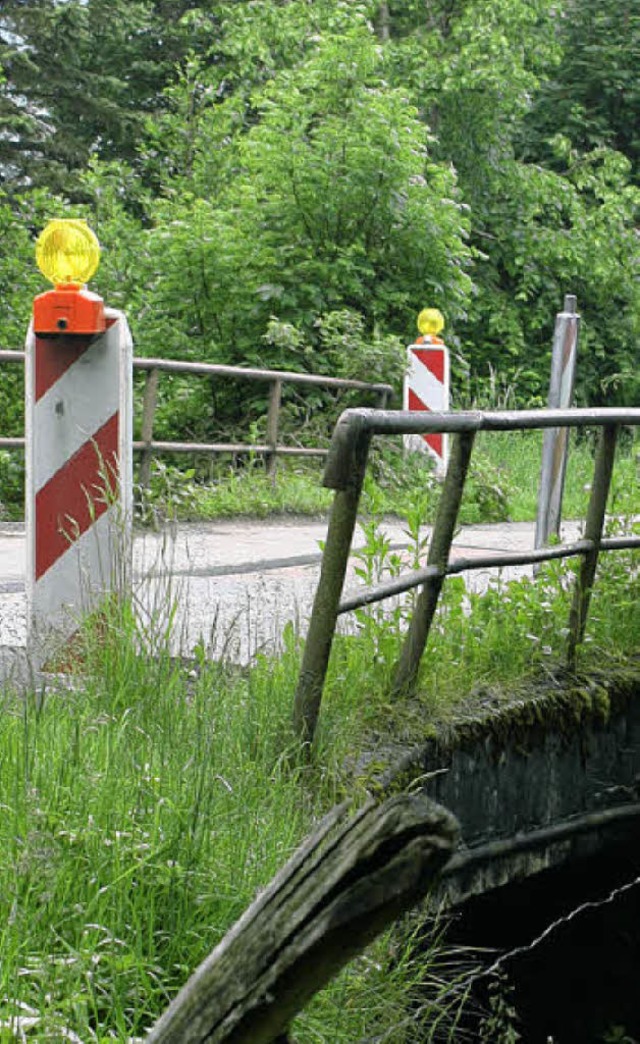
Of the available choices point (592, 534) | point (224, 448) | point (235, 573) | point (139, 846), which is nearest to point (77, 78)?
point (224, 448)

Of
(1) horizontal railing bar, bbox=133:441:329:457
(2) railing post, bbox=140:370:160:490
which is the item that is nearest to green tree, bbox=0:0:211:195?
(1) horizontal railing bar, bbox=133:441:329:457

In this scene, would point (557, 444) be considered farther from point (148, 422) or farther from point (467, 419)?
point (148, 422)

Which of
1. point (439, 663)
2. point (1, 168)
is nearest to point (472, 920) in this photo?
point (439, 663)

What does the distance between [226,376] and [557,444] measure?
19.6 ft

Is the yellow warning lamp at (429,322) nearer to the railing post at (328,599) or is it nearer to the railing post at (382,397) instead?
the railing post at (382,397)

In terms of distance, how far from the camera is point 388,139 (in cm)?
1480

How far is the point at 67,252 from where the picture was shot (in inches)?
175

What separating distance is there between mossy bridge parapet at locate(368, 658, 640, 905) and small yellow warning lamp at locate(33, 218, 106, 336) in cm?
146

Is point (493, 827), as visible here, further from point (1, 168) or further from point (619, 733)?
point (1, 168)

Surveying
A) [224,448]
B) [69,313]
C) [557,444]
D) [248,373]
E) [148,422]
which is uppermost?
[69,313]

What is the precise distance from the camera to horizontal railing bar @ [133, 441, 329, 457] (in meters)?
11.0

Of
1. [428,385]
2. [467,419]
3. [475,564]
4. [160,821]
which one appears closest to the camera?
[160,821]

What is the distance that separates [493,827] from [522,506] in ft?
27.4

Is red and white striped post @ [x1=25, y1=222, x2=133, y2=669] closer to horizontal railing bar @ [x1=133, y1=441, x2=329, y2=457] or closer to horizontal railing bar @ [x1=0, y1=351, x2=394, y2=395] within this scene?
horizontal railing bar @ [x1=0, y1=351, x2=394, y2=395]
